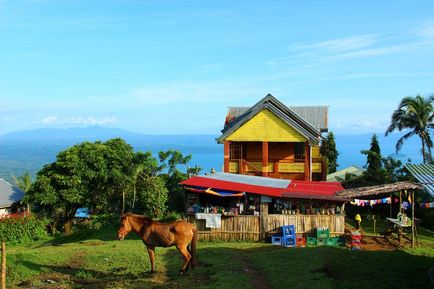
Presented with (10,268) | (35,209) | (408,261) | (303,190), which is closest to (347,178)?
(303,190)

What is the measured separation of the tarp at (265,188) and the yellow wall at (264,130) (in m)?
5.50

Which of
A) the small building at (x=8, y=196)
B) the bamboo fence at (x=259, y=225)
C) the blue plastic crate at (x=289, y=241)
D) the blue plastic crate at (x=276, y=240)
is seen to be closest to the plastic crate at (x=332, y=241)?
the bamboo fence at (x=259, y=225)

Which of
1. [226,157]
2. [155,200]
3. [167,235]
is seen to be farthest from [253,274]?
[226,157]

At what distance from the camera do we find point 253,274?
1564 cm

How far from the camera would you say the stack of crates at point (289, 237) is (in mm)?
22266

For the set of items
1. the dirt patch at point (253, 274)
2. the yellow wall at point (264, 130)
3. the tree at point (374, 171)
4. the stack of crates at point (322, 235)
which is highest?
the yellow wall at point (264, 130)

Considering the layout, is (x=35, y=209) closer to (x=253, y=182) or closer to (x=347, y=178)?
(x=253, y=182)

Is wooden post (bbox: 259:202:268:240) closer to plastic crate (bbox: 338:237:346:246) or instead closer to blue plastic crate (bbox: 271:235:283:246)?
blue plastic crate (bbox: 271:235:283:246)

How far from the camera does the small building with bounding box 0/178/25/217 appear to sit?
3399 cm

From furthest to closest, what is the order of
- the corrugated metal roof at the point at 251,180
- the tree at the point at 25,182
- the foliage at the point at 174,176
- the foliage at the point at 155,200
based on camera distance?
the tree at the point at 25,182
the foliage at the point at 174,176
the foliage at the point at 155,200
the corrugated metal roof at the point at 251,180

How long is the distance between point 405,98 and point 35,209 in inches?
1206

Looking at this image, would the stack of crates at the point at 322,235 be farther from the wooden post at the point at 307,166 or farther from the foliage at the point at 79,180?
the foliage at the point at 79,180

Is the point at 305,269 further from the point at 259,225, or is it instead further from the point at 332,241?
the point at 259,225

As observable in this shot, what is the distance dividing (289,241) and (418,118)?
2204 cm
